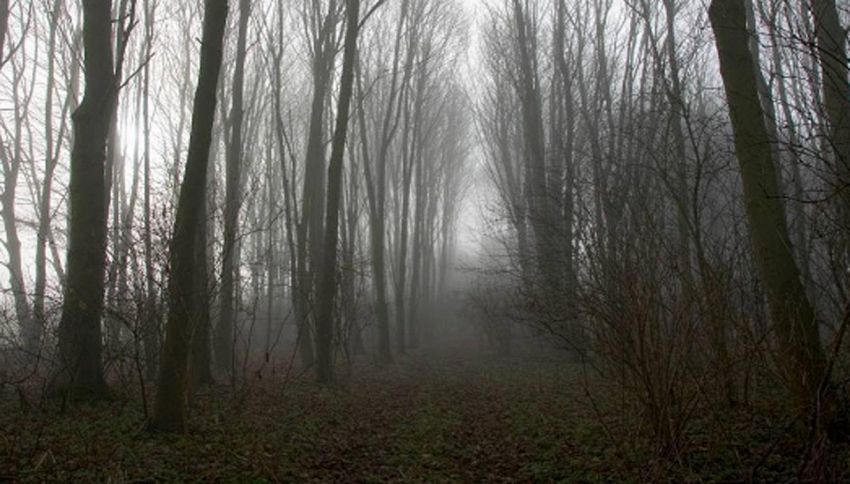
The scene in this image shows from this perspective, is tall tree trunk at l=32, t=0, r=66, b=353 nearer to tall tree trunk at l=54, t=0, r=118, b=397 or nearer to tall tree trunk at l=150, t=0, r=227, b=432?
tall tree trunk at l=54, t=0, r=118, b=397

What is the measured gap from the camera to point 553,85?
18.2m

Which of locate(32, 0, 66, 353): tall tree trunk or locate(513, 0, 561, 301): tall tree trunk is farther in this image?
locate(513, 0, 561, 301): tall tree trunk

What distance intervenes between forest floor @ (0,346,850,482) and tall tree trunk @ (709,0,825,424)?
583 millimetres

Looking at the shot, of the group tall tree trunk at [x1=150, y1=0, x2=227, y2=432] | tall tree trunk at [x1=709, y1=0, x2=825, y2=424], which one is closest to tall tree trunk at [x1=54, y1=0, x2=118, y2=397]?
tall tree trunk at [x1=150, y1=0, x2=227, y2=432]

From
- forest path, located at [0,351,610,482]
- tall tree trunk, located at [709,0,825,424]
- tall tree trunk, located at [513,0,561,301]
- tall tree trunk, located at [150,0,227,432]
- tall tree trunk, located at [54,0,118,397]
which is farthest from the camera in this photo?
tall tree trunk, located at [513,0,561,301]

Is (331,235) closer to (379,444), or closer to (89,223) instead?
(89,223)


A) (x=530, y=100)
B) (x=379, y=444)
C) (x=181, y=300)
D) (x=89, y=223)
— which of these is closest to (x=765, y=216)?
(x=379, y=444)

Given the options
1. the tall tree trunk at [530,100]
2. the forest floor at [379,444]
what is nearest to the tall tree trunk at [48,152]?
the forest floor at [379,444]

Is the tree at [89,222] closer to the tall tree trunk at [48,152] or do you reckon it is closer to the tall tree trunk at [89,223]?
the tall tree trunk at [89,223]

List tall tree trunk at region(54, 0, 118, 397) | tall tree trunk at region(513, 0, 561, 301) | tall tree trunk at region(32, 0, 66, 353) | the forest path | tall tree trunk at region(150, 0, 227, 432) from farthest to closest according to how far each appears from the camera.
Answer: tall tree trunk at region(513, 0, 561, 301)
tall tree trunk at region(32, 0, 66, 353)
tall tree trunk at region(54, 0, 118, 397)
tall tree trunk at region(150, 0, 227, 432)
the forest path

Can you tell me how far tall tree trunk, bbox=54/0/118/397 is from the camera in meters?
6.80

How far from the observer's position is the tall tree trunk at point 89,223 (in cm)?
680

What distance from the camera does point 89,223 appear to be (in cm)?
702

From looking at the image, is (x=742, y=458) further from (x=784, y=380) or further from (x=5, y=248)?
(x=5, y=248)
